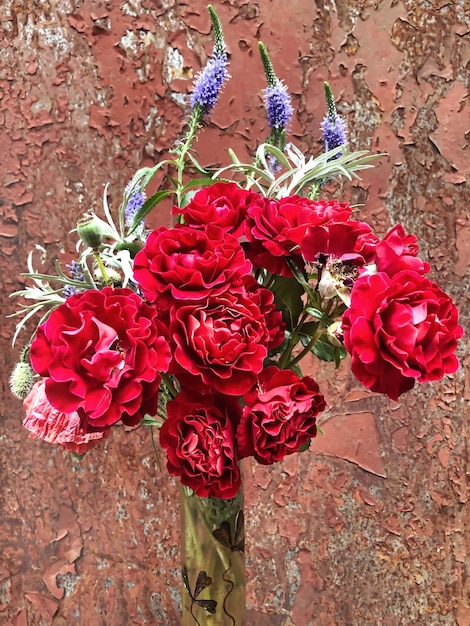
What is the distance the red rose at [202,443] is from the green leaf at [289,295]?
0.10m

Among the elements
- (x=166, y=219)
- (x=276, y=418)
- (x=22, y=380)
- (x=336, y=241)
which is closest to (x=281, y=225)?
(x=336, y=241)

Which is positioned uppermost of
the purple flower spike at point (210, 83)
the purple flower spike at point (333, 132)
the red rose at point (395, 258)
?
the purple flower spike at point (210, 83)

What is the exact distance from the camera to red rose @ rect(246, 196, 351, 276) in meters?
0.45

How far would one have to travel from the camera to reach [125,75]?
2.76 feet

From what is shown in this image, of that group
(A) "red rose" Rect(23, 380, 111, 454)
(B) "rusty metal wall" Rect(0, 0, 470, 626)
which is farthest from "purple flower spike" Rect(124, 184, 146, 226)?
(B) "rusty metal wall" Rect(0, 0, 470, 626)

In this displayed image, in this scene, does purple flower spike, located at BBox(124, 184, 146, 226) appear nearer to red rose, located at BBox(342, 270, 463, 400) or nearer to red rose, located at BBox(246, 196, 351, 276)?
red rose, located at BBox(246, 196, 351, 276)

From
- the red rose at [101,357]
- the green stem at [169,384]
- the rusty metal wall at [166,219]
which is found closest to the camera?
the red rose at [101,357]

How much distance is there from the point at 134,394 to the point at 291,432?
0.40 ft

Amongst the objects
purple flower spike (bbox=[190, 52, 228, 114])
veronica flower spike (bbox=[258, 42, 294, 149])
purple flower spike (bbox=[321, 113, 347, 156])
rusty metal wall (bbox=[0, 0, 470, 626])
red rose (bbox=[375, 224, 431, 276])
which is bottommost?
rusty metal wall (bbox=[0, 0, 470, 626])

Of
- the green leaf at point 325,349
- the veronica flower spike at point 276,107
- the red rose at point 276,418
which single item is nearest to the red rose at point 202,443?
the red rose at point 276,418

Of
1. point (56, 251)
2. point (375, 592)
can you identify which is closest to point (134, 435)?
point (56, 251)

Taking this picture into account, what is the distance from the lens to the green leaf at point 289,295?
513mm

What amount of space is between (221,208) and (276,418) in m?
0.17

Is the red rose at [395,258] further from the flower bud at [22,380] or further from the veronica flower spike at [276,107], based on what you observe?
the flower bud at [22,380]
